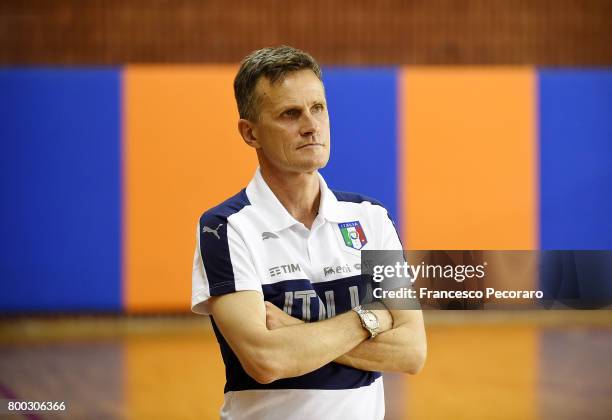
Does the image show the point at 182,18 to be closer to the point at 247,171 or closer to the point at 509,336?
the point at 247,171

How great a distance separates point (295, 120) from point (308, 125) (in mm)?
27

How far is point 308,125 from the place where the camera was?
1185 millimetres

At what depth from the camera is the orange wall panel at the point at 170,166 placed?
388cm

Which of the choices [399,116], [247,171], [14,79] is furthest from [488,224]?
[14,79]

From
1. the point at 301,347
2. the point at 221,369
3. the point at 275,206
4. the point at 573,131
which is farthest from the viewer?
the point at 573,131

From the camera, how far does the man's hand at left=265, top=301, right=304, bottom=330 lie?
116 cm

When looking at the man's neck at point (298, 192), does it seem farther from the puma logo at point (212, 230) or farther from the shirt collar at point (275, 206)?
the puma logo at point (212, 230)

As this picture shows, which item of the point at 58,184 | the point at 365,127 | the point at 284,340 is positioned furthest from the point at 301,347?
the point at 58,184

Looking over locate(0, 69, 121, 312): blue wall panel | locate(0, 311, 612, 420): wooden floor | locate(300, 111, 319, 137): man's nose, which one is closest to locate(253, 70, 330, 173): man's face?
locate(300, 111, 319, 137): man's nose

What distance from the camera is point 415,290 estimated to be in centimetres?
132

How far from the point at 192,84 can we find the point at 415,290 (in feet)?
9.20

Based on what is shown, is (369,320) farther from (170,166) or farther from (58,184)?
(58,184)

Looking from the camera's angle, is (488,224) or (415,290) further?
(488,224)

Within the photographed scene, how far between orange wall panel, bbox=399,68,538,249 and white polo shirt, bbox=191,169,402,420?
2.64m
